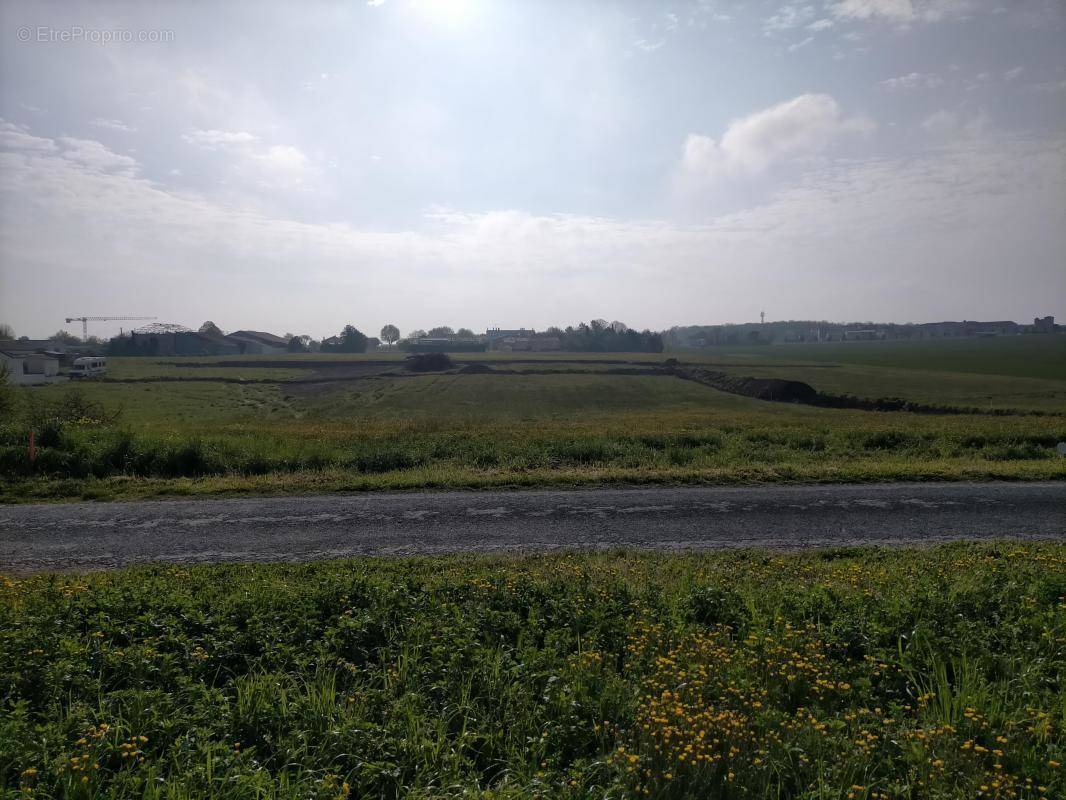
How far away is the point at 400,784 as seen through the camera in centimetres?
399

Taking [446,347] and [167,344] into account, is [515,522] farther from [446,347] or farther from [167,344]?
[167,344]

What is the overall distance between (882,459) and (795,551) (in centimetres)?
879

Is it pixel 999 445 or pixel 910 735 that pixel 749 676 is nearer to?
pixel 910 735

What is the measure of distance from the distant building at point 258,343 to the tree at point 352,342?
48.8 ft

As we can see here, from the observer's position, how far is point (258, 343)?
148500mm

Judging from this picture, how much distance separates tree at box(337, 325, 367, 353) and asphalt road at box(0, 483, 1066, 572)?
139 metres

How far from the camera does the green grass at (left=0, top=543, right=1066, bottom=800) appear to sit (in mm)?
4031

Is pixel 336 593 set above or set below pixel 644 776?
above

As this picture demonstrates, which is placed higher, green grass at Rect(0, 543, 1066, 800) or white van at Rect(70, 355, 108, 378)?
white van at Rect(70, 355, 108, 378)

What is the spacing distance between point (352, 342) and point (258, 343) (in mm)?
21223

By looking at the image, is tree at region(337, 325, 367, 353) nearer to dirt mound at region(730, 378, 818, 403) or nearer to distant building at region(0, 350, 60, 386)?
distant building at region(0, 350, 60, 386)

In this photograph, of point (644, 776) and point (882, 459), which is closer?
point (644, 776)

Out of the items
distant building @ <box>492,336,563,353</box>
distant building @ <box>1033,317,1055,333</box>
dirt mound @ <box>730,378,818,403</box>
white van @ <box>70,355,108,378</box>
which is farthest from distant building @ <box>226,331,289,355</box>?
distant building @ <box>1033,317,1055,333</box>

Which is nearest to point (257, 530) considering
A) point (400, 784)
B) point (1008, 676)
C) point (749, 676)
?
point (400, 784)
